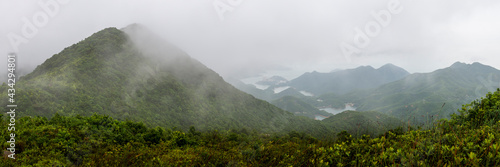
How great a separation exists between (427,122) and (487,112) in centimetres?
192

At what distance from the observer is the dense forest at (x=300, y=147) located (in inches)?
157

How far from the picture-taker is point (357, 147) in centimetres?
520

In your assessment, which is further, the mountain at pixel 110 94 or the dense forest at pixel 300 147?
the mountain at pixel 110 94

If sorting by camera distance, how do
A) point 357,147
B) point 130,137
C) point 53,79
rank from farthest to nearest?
point 53,79 → point 130,137 → point 357,147

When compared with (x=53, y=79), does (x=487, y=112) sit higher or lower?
lower

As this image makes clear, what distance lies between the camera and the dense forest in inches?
157

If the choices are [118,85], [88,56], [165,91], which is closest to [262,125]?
[165,91]

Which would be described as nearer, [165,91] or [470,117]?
[470,117]

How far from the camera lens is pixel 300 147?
259 inches

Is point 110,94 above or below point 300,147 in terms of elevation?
above

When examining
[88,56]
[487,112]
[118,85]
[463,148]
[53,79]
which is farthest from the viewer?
[88,56]

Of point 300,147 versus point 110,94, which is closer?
point 300,147

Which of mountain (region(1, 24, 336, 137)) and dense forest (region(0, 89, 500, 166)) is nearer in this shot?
dense forest (region(0, 89, 500, 166))

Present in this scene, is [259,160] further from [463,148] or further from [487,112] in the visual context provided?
[487,112]
